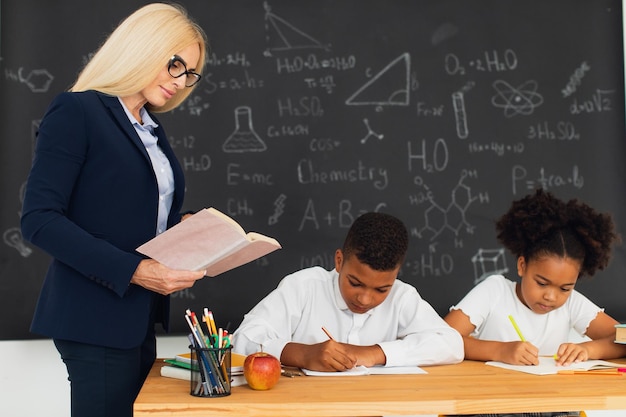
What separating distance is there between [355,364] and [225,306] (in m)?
1.38

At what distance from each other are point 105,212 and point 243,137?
64.7 inches

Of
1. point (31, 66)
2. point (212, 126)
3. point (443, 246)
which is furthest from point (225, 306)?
point (31, 66)

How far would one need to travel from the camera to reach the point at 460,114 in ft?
11.7

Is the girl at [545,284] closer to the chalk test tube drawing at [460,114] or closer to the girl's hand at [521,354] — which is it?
the girl's hand at [521,354]

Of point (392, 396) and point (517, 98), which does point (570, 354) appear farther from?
point (517, 98)

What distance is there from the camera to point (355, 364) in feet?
6.89

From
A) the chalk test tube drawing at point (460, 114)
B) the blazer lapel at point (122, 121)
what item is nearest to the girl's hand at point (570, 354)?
the blazer lapel at point (122, 121)

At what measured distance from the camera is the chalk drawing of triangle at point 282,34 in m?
3.48

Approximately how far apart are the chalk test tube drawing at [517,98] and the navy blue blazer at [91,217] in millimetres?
2158

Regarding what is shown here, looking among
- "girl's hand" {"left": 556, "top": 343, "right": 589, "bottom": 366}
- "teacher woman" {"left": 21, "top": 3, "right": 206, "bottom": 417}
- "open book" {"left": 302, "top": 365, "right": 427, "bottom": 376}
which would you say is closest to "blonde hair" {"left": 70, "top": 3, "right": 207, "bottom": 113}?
"teacher woman" {"left": 21, "top": 3, "right": 206, "bottom": 417}

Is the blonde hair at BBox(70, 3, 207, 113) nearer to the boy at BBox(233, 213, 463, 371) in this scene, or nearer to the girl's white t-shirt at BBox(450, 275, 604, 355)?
the boy at BBox(233, 213, 463, 371)

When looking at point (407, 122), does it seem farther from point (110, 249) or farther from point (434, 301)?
point (110, 249)

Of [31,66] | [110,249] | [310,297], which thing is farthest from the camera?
[31,66]

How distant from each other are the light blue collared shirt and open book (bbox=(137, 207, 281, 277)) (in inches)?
7.6
